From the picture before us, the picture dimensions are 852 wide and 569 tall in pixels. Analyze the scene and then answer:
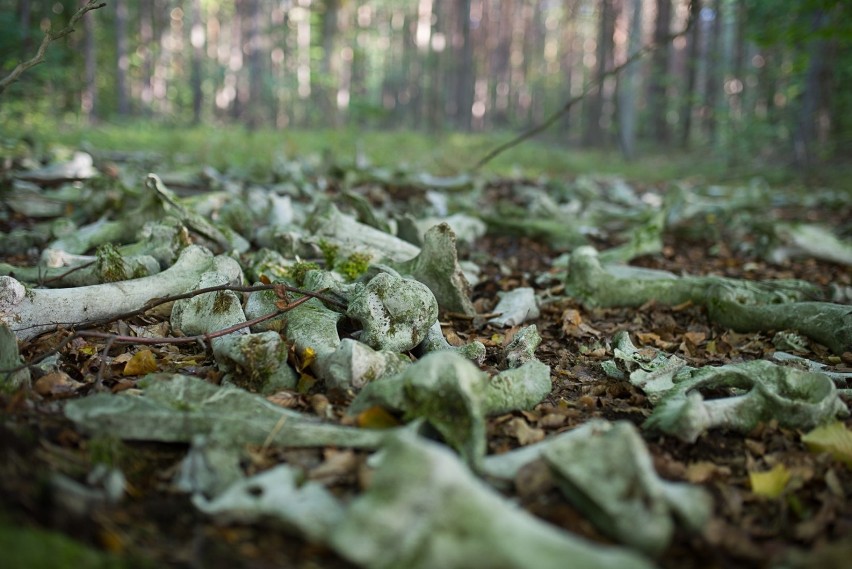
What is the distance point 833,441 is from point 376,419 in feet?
4.56

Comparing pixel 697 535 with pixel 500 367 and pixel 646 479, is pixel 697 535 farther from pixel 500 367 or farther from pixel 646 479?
pixel 500 367

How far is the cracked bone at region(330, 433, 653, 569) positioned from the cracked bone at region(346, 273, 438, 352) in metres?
1.15

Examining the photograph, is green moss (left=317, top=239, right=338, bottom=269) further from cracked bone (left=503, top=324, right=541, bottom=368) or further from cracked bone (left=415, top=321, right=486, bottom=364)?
cracked bone (left=503, top=324, right=541, bottom=368)

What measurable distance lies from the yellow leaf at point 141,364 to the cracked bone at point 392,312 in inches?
29.8

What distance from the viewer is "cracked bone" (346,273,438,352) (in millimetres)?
2465

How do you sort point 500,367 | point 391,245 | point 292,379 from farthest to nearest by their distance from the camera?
point 391,245, point 500,367, point 292,379

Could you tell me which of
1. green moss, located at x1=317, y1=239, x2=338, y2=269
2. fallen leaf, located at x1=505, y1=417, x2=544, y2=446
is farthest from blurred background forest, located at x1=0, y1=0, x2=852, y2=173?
fallen leaf, located at x1=505, y1=417, x2=544, y2=446

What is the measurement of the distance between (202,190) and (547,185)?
4.48m

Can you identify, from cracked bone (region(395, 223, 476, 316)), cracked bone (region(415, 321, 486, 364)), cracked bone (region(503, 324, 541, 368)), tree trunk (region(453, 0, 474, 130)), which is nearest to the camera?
cracked bone (region(415, 321, 486, 364))

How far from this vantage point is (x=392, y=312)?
2.49 metres

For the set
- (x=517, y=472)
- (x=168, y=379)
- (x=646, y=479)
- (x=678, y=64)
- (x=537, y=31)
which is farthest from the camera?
(x=537, y=31)

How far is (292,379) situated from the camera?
2.27 m

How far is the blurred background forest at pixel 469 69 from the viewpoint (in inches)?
378

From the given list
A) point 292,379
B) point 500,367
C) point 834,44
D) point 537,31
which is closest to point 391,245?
point 500,367
